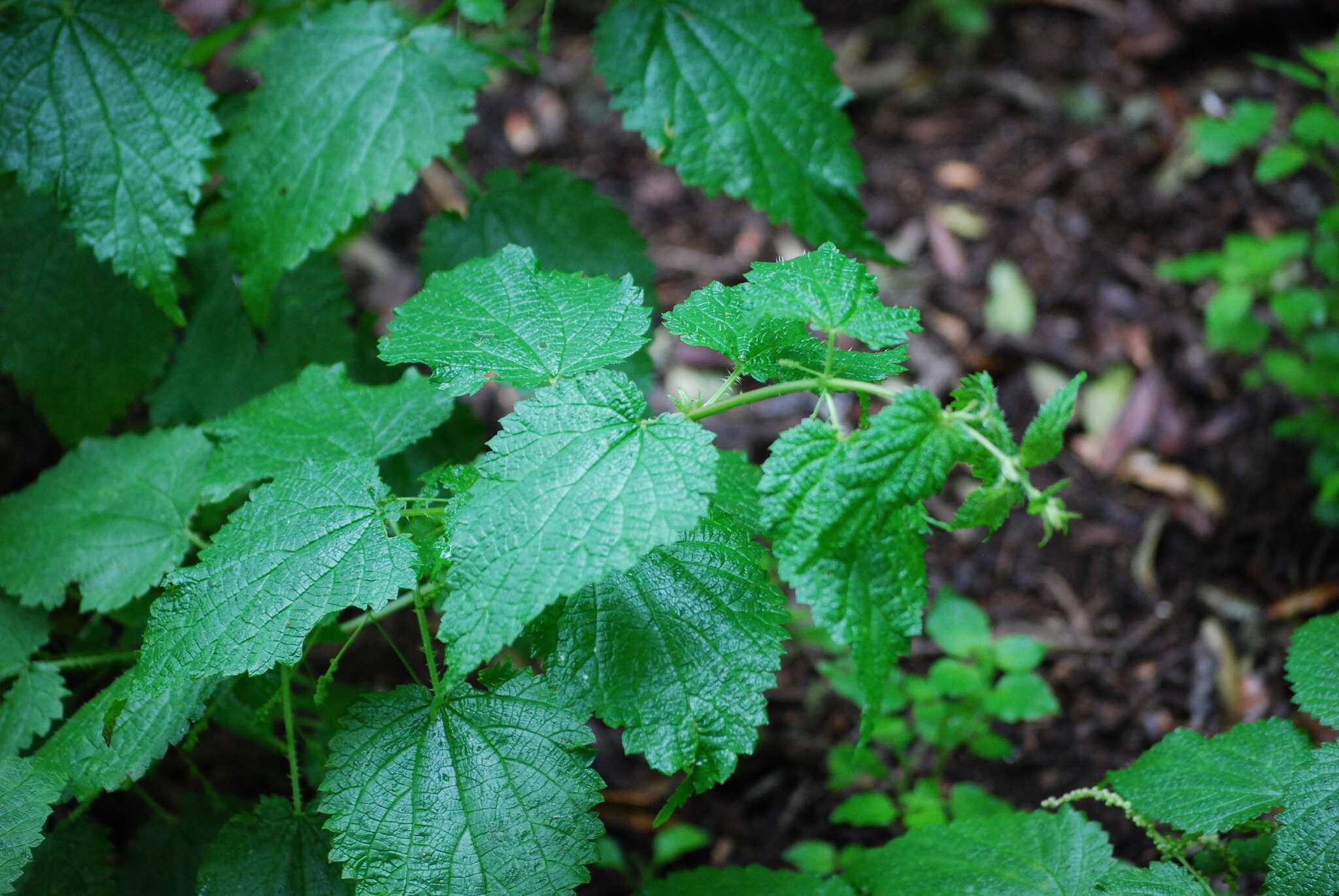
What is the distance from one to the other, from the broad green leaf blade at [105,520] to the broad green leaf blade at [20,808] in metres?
0.27

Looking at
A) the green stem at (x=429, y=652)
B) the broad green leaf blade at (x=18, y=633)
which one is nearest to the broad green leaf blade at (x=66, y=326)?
the broad green leaf blade at (x=18, y=633)

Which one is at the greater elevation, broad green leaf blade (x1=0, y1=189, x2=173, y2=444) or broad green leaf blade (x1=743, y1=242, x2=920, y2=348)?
broad green leaf blade (x1=0, y1=189, x2=173, y2=444)

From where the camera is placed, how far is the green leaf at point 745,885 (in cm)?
165

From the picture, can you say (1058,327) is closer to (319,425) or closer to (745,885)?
(745,885)

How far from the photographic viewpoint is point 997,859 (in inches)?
62.7

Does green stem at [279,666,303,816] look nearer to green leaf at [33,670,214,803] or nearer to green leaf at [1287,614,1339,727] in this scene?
green leaf at [33,670,214,803]

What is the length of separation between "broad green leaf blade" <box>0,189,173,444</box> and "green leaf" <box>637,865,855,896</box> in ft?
5.12

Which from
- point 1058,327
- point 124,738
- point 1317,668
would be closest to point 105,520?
point 124,738

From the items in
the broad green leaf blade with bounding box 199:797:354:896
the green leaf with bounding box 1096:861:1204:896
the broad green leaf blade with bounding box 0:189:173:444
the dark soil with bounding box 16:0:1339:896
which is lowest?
the dark soil with bounding box 16:0:1339:896

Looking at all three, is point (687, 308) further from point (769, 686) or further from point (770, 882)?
point (770, 882)

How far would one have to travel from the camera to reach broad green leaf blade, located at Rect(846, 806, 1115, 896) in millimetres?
1535

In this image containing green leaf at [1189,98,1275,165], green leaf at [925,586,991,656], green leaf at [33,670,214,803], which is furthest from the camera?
green leaf at [1189,98,1275,165]

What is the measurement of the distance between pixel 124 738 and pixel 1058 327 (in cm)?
313

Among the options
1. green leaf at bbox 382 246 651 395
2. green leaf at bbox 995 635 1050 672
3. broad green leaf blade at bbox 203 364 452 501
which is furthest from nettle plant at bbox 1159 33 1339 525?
broad green leaf blade at bbox 203 364 452 501
